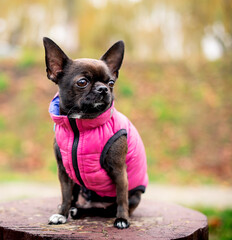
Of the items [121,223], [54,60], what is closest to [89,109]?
[54,60]

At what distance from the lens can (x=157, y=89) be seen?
1192cm

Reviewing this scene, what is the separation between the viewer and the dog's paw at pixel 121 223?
282 centimetres

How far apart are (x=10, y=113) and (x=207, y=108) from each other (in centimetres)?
630

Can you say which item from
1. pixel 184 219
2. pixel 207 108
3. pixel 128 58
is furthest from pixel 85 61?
pixel 128 58

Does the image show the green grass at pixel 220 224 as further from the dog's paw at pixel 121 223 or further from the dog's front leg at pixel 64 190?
the dog's front leg at pixel 64 190

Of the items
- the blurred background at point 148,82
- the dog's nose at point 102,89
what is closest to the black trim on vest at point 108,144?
the dog's nose at point 102,89

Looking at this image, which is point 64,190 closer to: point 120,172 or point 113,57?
point 120,172

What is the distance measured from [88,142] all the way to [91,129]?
112 millimetres

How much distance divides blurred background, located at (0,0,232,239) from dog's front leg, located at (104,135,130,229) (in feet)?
18.6

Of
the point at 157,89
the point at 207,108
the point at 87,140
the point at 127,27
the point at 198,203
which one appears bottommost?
the point at 198,203

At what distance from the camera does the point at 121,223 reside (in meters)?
2.84

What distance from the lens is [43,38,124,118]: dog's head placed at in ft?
8.61

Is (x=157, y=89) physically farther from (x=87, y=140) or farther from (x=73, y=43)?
(x=87, y=140)

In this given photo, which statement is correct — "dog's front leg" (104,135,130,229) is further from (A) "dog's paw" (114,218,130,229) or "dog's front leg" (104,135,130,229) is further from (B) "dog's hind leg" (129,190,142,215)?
(B) "dog's hind leg" (129,190,142,215)
